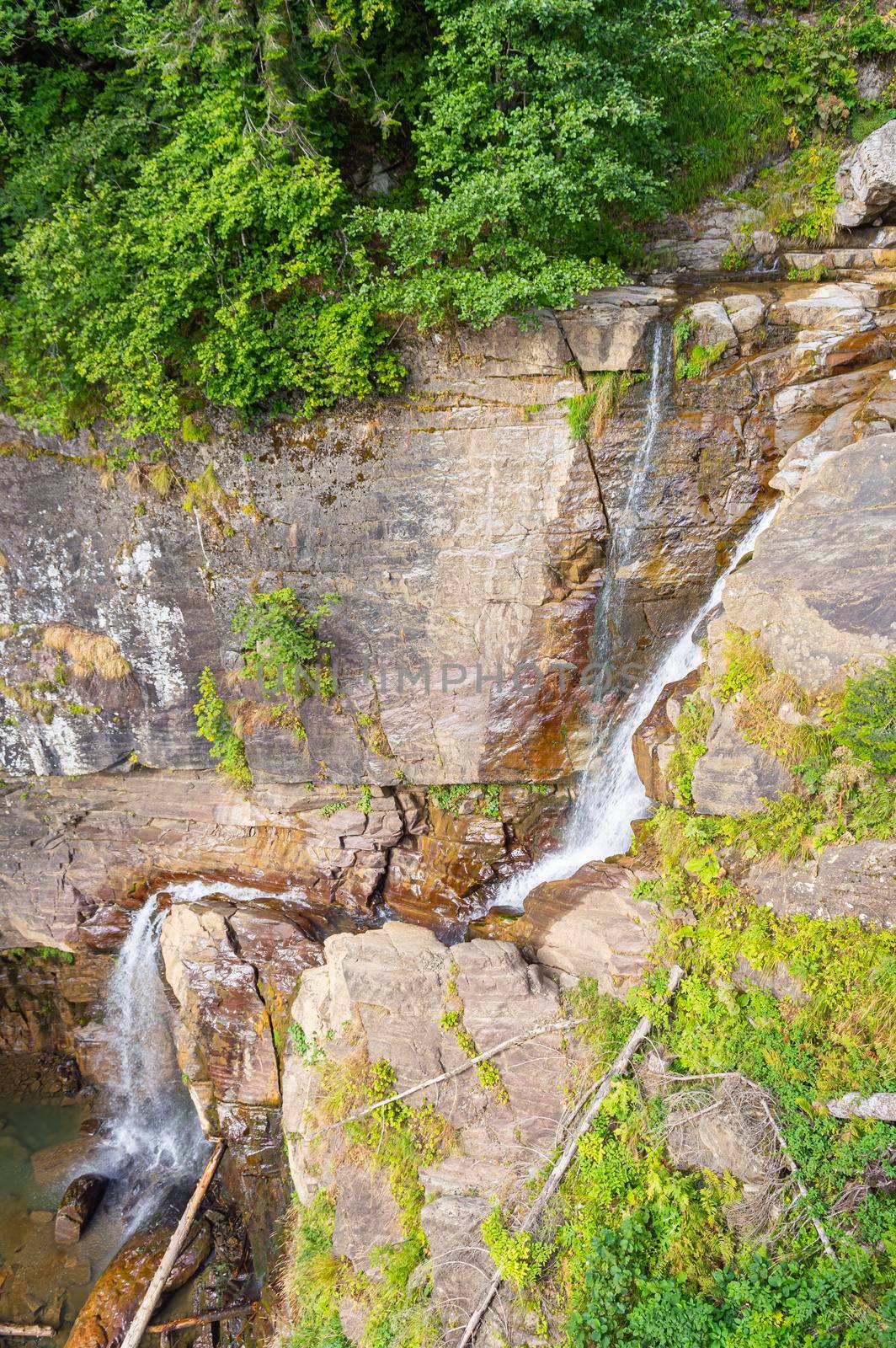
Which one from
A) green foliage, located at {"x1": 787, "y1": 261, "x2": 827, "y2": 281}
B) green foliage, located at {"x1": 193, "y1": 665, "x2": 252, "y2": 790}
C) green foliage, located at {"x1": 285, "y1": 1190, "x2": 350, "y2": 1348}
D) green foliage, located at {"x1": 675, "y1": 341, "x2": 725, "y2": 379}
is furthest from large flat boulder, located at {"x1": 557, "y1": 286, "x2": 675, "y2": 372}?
green foliage, located at {"x1": 285, "y1": 1190, "x2": 350, "y2": 1348}

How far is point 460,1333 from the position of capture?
5.79 metres

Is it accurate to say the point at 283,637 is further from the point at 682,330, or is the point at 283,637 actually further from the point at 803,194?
the point at 803,194

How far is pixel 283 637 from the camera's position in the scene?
9.48 metres

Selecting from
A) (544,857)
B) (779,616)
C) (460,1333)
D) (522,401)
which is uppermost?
(522,401)

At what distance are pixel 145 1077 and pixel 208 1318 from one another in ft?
11.6

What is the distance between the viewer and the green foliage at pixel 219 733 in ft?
33.8

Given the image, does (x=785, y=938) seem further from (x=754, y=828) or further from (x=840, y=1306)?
(x=840, y=1306)

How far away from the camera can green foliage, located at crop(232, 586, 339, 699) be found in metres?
9.49

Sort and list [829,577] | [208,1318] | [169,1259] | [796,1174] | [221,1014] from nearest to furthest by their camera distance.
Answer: [796,1174]
[829,577]
[208,1318]
[169,1259]
[221,1014]

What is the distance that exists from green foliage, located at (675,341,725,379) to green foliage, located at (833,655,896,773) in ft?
13.4

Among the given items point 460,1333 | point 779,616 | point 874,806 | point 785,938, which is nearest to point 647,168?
point 779,616

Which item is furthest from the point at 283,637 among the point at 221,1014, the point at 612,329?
the point at 612,329

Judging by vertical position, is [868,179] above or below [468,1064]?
above

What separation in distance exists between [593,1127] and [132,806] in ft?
27.7
